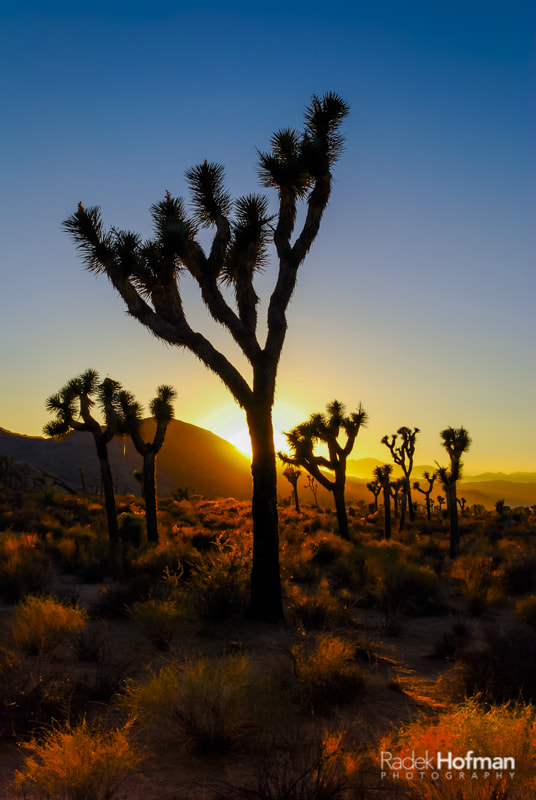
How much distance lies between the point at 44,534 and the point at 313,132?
62.8 feet

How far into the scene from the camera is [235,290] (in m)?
10.6

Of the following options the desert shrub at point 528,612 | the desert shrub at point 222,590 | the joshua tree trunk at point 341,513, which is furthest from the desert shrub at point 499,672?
the joshua tree trunk at point 341,513

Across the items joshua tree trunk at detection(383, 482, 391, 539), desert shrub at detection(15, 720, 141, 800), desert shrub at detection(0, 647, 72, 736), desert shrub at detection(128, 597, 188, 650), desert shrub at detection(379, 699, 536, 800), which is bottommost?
joshua tree trunk at detection(383, 482, 391, 539)

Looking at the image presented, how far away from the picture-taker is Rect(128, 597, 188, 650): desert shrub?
7.45 m

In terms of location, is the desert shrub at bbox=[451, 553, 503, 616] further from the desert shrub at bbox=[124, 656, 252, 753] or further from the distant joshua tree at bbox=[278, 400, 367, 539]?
the distant joshua tree at bbox=[278, 400, 367, 539]

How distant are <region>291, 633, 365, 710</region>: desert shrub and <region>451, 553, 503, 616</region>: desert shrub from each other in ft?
19.0

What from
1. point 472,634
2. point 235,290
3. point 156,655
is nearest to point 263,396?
point 235,290

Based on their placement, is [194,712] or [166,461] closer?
[194,712]

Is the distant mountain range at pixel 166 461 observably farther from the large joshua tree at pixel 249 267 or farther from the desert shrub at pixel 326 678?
the desert shrub at pixel 326 678

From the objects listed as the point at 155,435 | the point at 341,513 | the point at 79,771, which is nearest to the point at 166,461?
the point at 341,513

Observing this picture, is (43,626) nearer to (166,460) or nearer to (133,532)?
(133,532)

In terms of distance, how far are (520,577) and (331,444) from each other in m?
12.5

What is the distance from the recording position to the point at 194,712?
4.21 m

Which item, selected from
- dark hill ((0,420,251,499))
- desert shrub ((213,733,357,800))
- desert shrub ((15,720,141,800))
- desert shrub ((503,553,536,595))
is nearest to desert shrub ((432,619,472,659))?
desert shrub ((213,733,357,800))
